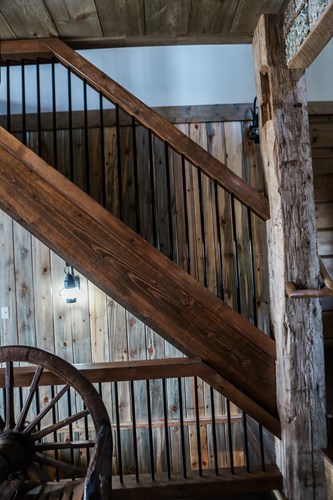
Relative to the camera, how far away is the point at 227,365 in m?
1.79

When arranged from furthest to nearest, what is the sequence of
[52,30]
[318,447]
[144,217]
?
[144,217], [52,30], [318,447]

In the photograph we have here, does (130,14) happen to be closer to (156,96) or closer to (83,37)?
(83,37)

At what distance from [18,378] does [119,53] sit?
8.17ft

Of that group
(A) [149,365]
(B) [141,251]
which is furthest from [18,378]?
(B) [141,251]

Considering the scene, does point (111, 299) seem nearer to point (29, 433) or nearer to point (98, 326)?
point (98, 326)

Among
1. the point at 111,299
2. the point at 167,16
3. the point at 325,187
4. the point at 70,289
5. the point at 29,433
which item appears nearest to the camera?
the point at 29,433

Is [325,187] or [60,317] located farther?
[325,187]

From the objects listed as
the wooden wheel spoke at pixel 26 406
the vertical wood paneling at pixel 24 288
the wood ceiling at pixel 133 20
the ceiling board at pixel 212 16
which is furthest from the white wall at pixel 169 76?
the wooden wheel spoke at pixel 26 406

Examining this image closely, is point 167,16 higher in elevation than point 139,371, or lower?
higher

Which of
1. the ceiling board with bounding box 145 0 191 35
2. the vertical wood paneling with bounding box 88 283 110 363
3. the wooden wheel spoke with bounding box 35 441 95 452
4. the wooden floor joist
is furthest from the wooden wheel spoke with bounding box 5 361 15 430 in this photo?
the ceiling board with bounding box 145 0 191 35

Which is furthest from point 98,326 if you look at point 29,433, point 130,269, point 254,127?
point 254,127

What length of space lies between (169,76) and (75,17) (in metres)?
1.15

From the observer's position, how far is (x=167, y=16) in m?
1.80

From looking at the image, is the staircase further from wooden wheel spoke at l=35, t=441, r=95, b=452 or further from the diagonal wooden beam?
wooden wheel spoke at l=35, t=441, r=95, b=452
